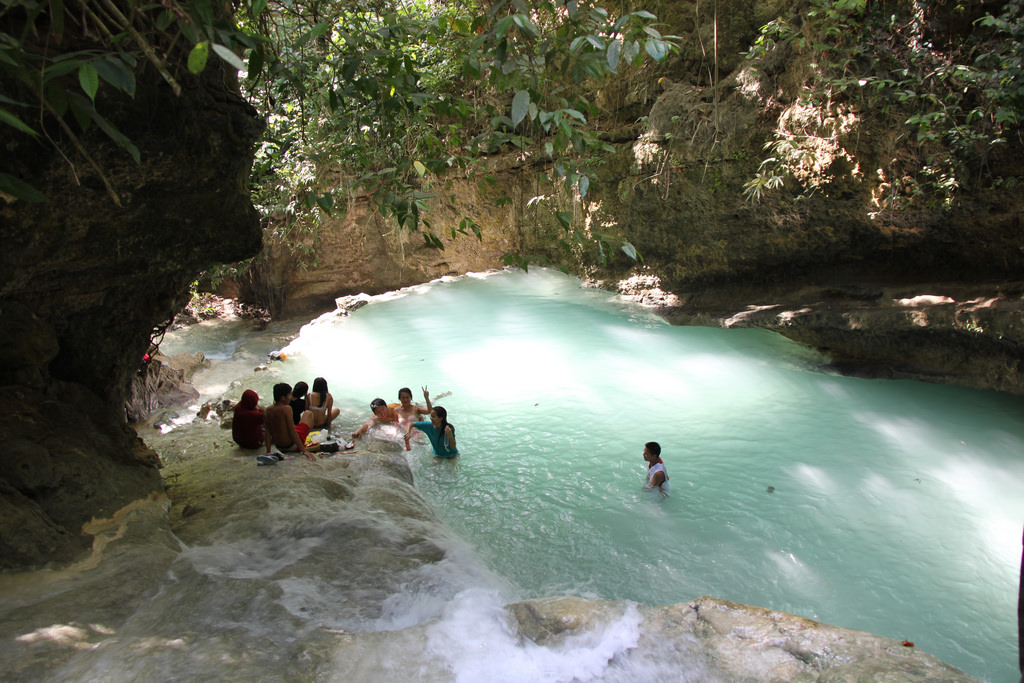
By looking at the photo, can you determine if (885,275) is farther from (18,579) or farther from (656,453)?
(18,579)

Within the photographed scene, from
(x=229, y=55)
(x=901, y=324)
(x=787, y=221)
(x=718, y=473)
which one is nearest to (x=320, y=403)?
(x=718, y=473)

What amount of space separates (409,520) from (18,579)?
230 cm

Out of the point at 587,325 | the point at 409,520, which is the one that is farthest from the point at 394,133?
the point at 587,325

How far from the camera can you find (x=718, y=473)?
6.14 metres

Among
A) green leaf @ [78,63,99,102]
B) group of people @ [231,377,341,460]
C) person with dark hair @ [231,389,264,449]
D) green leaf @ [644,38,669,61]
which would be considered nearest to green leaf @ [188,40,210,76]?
green leaf @ [78,63,99,102]

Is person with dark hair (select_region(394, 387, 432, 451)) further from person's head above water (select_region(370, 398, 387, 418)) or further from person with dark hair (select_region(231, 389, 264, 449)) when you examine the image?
person with dark hair (select_region(231, 389, 264, 449))

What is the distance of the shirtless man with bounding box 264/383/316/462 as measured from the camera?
584 centimetres

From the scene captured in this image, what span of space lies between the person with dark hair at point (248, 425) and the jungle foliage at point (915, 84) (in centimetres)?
658

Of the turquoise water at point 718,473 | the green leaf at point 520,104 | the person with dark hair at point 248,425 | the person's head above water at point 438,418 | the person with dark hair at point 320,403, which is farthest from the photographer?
the person with dark hair at point 320,403

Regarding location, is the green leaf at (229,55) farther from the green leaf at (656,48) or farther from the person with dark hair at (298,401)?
the person with dark hair at (298,401)

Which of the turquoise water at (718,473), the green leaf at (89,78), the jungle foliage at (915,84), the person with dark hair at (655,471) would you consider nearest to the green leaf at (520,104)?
the green leaf at (89,78)

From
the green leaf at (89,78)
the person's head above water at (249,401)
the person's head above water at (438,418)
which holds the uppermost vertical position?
the green leaf at (89,78)

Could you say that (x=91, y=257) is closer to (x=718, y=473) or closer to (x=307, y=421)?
(x=307, y=421)

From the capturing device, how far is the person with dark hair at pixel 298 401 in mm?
7219
